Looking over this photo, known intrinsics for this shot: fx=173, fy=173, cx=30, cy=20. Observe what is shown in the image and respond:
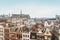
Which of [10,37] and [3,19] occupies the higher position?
[3,19]

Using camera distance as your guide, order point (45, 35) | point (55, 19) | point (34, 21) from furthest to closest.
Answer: point (34, 21)
point (55, 19)
point (45, 35)

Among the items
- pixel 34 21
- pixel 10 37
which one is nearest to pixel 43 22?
pixel 34 21

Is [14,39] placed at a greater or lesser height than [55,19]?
lesser

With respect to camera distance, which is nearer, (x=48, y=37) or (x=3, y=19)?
(x=48, y=37)

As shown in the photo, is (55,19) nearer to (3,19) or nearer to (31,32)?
(31,32)

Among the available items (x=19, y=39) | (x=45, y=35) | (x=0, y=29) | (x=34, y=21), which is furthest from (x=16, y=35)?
(x=34, y=21)

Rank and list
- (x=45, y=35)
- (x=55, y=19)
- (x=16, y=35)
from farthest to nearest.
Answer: (x=55, y=19)
(x=16, y=35)
(x=45, y=35)

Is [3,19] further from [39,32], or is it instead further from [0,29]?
[39,32]

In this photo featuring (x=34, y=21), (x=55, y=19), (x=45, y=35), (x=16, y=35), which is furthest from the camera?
(x=34, y=21)

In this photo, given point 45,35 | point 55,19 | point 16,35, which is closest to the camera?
point 45,35
